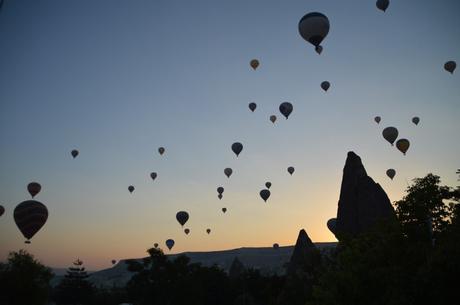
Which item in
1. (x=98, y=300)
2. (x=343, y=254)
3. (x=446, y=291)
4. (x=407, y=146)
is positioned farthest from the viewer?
(x=98, y=300)

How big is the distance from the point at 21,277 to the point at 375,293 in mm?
43368

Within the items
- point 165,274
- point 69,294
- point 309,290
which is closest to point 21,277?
point 165,274

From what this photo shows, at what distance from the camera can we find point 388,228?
2012 cm

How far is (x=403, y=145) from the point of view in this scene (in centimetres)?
4244

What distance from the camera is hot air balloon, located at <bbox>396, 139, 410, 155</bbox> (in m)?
42.3

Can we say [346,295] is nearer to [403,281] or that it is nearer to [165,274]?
[403,281]

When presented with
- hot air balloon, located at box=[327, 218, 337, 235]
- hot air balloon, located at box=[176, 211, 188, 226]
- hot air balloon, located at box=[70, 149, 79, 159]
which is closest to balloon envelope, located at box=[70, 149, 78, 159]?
hot air balloon, located at box=[70, 149, 79, 159]

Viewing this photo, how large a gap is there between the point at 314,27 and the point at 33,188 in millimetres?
34787

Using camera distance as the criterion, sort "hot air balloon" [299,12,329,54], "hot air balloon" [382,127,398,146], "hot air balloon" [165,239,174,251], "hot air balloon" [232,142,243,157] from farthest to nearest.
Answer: "hot air balloon" [165,239,174,251] → "hot air balloon" [232,142,243,157] → "hot air balloon" [382,127,398,146] → "hot air balloon" [299,12,329,54]

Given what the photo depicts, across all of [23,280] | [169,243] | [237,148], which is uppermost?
[237,148]

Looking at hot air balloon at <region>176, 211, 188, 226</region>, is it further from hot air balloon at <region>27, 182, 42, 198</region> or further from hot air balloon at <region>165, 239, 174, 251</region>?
hot air balloon at <region>27, 182, 42, 198</region>

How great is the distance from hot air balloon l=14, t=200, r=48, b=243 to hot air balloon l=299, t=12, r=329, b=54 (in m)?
29.1

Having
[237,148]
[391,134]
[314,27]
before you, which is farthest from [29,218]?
[391,134]

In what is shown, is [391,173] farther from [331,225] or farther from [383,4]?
[331,225]
